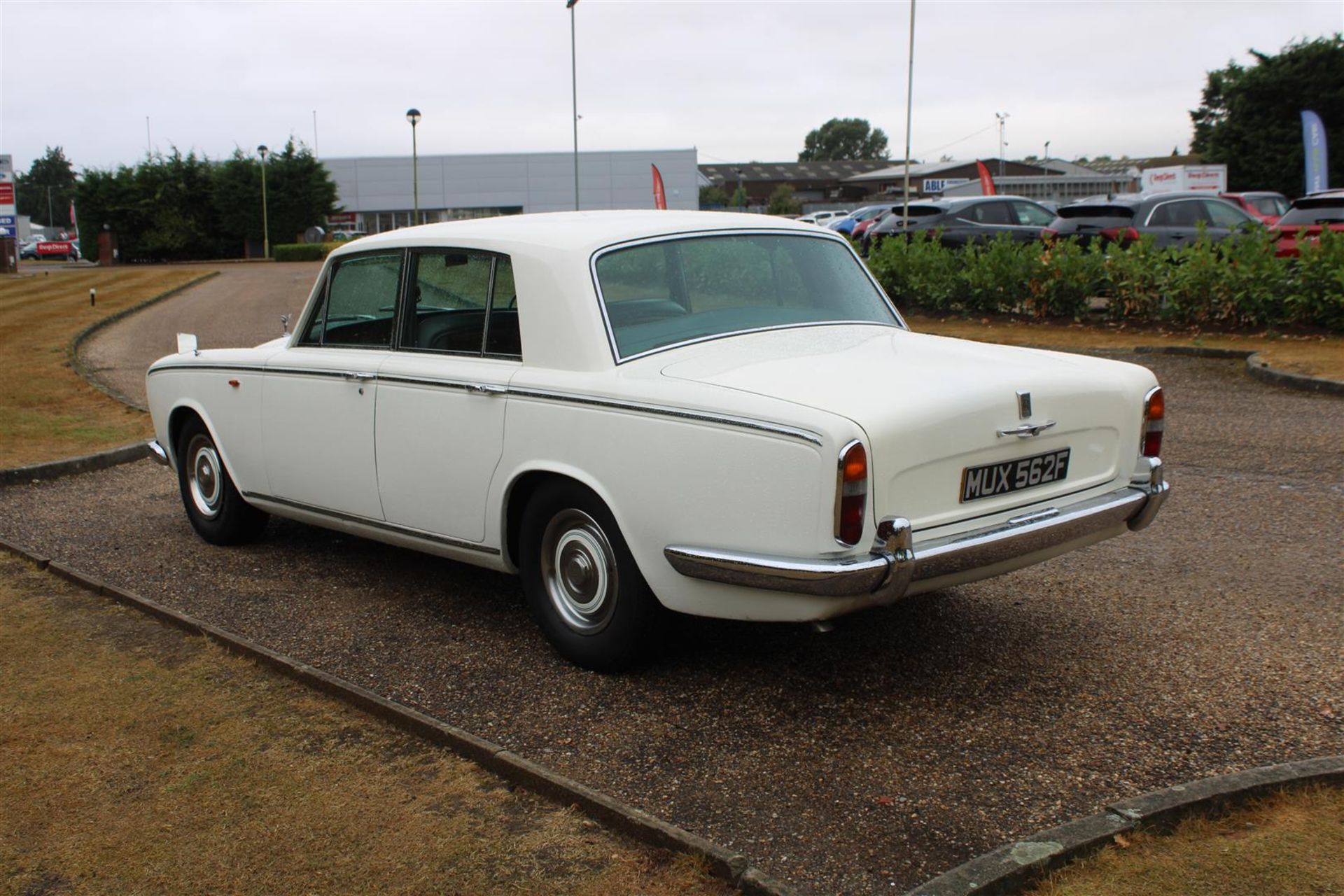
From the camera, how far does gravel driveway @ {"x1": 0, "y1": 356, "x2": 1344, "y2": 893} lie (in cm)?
354

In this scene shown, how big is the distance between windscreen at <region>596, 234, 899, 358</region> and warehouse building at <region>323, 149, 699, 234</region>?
64532mm

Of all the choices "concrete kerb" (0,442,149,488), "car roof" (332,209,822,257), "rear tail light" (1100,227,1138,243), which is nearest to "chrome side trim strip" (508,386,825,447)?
"car roof" (332,209,822,257)

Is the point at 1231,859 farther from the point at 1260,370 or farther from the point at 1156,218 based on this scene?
the point at 1156,218

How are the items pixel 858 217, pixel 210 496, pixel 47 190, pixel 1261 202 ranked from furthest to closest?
pixel 47 190, pixel 858 217, pixel 1261 202, pixel 210 496

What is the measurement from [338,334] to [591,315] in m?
1.78

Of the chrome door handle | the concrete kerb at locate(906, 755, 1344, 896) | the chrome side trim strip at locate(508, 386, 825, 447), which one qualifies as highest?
the chrome side trim strip at locate(508, 386, 825, 447)

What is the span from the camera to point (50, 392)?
12.8m

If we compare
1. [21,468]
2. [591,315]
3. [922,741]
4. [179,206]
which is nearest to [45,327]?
[21,468]

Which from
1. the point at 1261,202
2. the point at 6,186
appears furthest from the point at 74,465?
the point at 6,186

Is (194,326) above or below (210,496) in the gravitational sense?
above

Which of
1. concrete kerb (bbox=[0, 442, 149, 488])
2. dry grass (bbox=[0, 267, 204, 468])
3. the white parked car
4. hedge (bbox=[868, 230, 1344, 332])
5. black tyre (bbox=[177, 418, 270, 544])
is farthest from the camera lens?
hedge (bbox=[868, 230, 1344, 332])

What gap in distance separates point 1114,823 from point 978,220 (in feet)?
68.7

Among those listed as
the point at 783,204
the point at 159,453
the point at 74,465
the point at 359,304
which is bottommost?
the point at 74,465

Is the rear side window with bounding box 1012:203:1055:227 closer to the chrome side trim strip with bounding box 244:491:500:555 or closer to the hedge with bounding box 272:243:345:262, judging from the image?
the chrome side trim strip with bounding box 244:491:500:555
